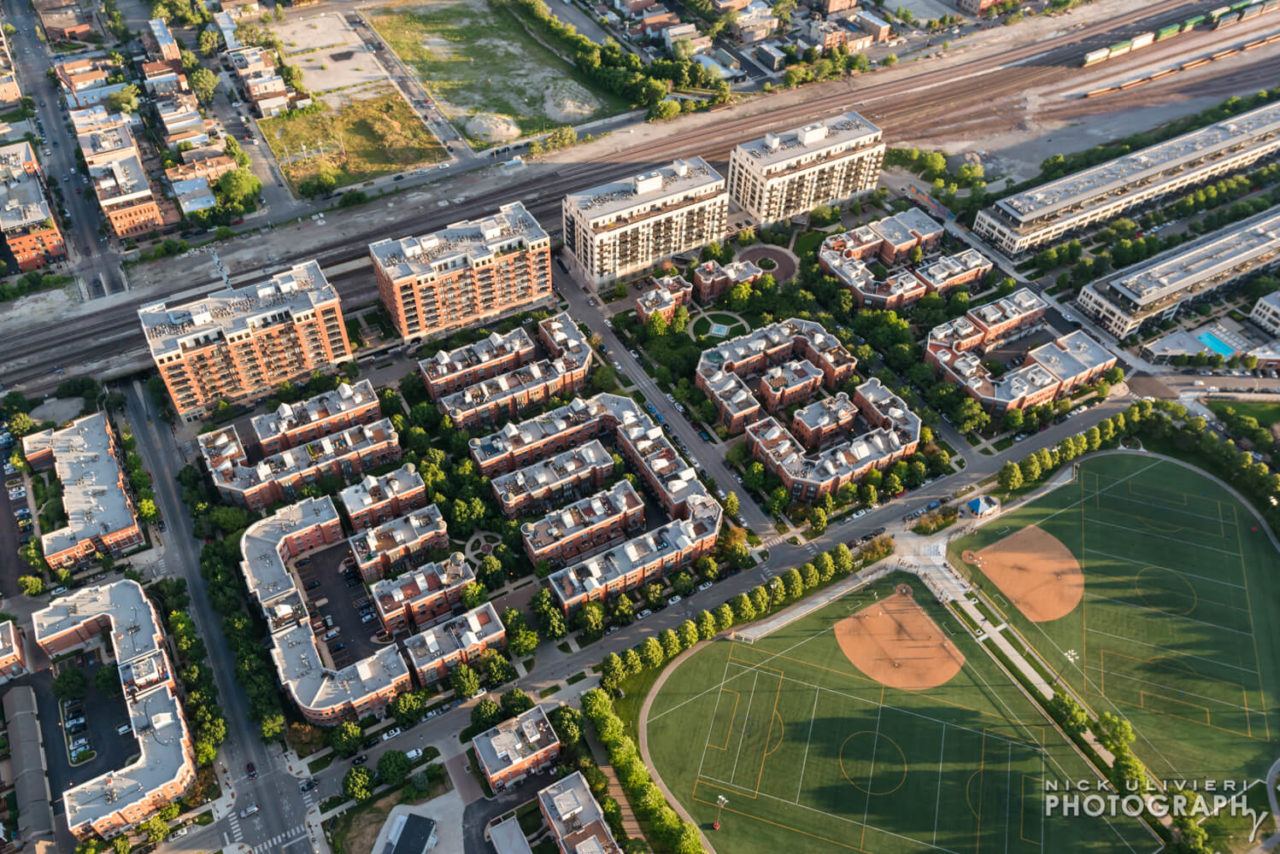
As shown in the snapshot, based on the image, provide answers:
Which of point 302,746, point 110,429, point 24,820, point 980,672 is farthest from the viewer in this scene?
point 110,429

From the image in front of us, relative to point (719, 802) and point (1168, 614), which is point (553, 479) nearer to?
point (719, 802)

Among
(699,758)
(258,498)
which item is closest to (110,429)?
(258,498)

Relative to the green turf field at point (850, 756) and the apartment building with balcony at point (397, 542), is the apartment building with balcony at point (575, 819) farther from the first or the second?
the apartment building with balcony at point (397, 542)

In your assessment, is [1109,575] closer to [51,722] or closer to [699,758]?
[699,758]

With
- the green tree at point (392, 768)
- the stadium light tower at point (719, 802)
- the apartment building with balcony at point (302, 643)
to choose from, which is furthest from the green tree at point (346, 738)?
the stadium light tower at point (719, 802)

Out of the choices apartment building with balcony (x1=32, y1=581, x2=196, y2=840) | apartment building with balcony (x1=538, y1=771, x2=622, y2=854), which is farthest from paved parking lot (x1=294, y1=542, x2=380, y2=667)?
apartment building with balcony (x1=538, y1=771, x2=622, y2=854)

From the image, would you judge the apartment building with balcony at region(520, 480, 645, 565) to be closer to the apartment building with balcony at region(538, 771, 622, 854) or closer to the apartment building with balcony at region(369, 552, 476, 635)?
the apartment building with balcony at region(369, 552, 476, 635)
